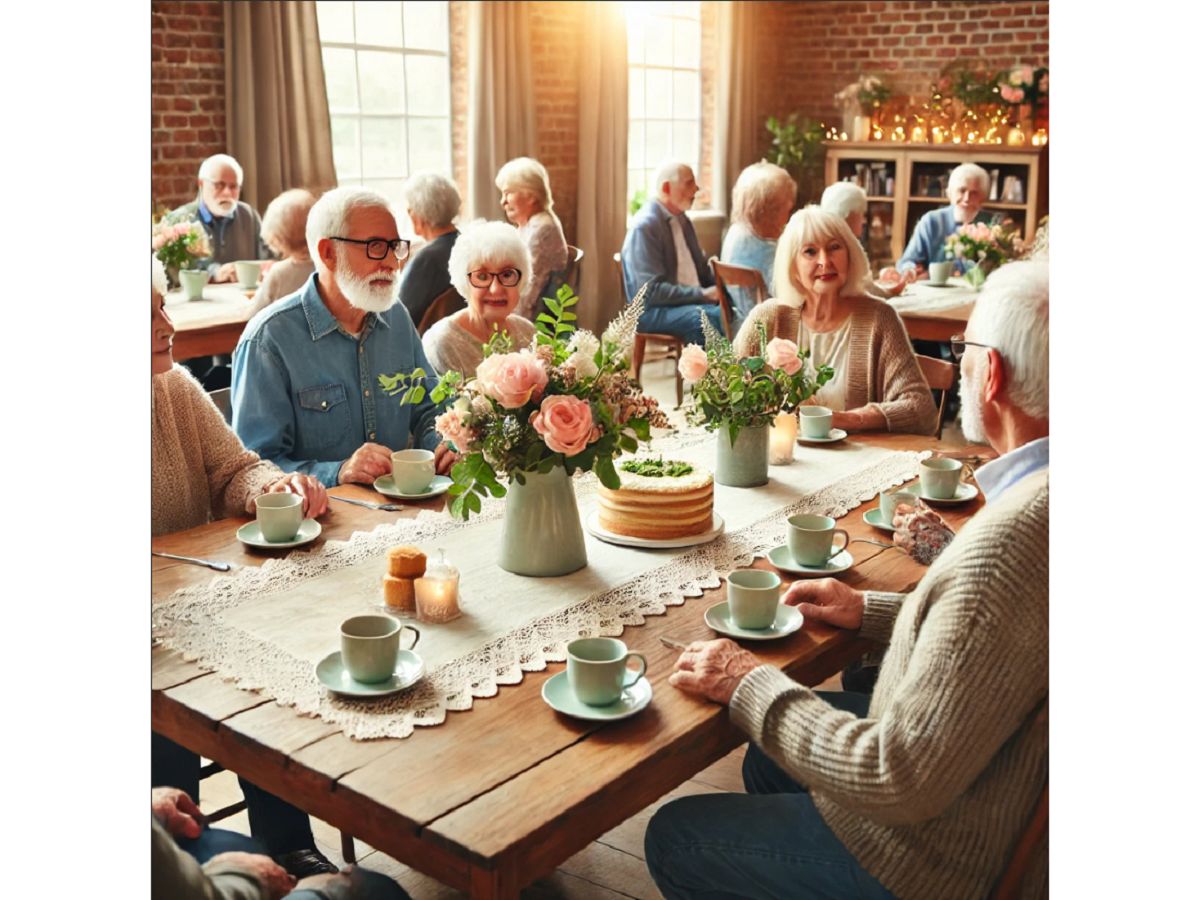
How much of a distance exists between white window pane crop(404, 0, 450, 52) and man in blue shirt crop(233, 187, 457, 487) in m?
4.12

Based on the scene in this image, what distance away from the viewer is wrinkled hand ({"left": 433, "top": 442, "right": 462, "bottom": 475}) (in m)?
2.56

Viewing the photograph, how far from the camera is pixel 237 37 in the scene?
18.5 feet

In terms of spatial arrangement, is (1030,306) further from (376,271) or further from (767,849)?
(376,271)

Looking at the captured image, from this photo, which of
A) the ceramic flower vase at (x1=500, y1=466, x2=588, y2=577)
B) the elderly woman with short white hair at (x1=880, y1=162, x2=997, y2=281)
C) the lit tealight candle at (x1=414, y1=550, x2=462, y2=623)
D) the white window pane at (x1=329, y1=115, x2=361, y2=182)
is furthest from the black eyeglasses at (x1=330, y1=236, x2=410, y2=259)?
the white window pane at (x1=329, y1=115, x2=361, y2=182)

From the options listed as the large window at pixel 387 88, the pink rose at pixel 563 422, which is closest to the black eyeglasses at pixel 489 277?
the pink rose at pixel 563 422

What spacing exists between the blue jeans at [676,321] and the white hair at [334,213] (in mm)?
2989

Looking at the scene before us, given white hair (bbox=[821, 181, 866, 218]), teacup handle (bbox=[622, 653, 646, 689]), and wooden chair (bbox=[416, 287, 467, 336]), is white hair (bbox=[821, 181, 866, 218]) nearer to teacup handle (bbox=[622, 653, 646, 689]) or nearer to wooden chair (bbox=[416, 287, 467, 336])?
wooden chair (bbox=[416, 287, 467, 336])

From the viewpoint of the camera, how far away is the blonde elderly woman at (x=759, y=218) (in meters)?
5.45

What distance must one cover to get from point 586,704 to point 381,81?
5.58 metres

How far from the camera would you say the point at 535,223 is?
524cm
